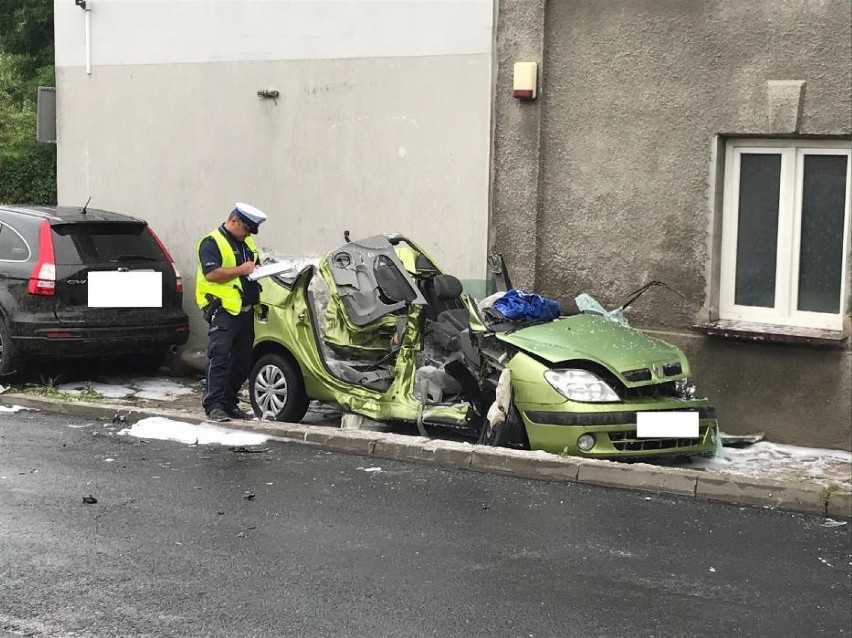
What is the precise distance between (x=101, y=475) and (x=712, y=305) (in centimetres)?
490

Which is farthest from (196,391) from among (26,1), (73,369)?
(26,1)

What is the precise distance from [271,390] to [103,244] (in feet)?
9.15

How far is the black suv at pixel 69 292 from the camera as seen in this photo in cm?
1059

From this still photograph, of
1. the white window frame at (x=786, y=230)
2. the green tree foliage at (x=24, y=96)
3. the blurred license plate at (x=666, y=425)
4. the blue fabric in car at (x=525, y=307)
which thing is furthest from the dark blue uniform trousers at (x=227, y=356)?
the green tree foliage at (x=24, y=96)

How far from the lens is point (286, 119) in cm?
1191

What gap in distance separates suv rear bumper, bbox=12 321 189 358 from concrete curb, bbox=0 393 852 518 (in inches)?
90.5

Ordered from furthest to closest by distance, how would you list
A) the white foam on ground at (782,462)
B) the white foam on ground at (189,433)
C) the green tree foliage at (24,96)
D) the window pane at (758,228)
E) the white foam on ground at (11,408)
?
the green tree foliage at (24,96) < the white foam on ground at (11,408) < the window pane at (758,228) < the white foam on ground at (189,433) < the white foam on ground at (782,462)

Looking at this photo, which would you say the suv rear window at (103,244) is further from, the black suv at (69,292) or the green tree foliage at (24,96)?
the green tree foliage at (24,96)

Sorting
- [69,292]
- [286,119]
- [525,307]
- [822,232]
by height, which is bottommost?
[69,292]

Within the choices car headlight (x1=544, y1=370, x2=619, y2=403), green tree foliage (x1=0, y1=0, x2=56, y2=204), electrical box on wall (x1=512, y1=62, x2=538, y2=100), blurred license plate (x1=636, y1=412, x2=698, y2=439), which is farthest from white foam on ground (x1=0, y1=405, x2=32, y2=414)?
green tree foliage (x1=0, y1=0, x2=56, y2=204)

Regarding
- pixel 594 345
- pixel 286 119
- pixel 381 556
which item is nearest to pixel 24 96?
pixel 286 119

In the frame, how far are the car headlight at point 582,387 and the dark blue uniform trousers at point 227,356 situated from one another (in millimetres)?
2605

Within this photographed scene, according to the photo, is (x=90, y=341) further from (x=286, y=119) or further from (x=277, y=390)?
(x=286, y=119)

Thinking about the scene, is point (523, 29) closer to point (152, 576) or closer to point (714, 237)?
point (714, 237)
